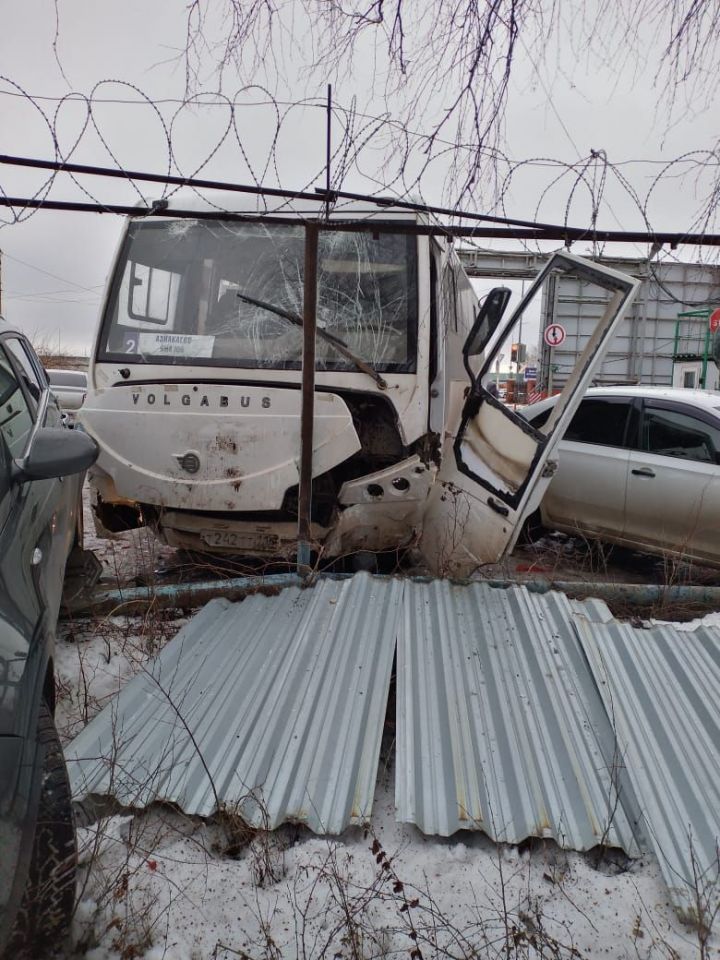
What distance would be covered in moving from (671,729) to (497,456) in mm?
2171

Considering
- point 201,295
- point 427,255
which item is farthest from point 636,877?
point 201,295

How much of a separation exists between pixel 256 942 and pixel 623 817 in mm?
1260

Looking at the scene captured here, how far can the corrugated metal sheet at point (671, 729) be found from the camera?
2.09 m

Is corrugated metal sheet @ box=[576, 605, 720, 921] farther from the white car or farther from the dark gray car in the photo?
the white car

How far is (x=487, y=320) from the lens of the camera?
14.3 ft

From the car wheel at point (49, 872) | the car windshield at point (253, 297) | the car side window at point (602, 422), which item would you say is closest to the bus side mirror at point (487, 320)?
the car windshield at point (253, 297)

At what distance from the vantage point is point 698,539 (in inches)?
214

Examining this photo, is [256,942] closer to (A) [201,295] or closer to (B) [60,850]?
(B) [60,850]

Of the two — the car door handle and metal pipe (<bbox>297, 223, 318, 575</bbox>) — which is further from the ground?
metal pipe (<bbox>297, 223, 318, 575</bbox>)

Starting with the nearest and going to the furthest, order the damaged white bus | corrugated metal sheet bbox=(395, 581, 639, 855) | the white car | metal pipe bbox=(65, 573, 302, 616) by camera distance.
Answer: corrugated metal sheet bbox=(395, 581, 639, 855) → metal pipe bbox=(65, 573, 302, 616) → the damaged white bus → the white car

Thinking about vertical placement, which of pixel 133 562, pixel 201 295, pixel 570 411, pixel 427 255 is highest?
pixel 427 255

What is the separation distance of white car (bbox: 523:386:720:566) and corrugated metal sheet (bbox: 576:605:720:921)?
8.08ft

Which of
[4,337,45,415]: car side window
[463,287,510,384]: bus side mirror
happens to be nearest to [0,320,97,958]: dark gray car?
[4,337,45,415]: car side window

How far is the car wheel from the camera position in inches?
68.4
